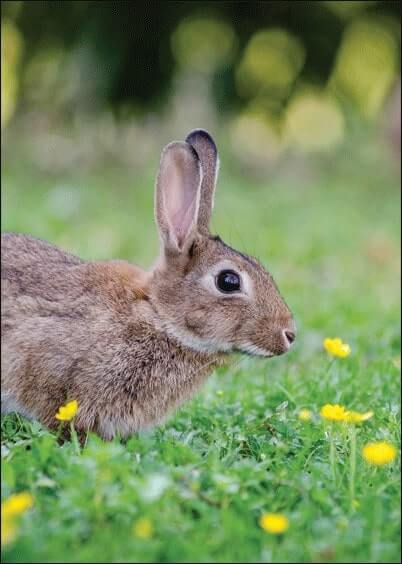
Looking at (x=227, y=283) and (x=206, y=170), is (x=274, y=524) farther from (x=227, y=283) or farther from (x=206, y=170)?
(x=206, y=170)

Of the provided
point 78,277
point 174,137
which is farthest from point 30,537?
point 174,137

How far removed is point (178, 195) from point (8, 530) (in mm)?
2279

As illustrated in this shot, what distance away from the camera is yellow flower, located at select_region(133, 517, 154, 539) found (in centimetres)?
282

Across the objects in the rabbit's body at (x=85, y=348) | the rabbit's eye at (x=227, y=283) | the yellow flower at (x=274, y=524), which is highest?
the rabbit's eye at (x=227, y=283)

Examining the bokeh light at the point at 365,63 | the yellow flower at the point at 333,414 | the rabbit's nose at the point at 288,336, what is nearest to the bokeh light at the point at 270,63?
the bokeh light at the point at 365,63

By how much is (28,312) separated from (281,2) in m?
5.65

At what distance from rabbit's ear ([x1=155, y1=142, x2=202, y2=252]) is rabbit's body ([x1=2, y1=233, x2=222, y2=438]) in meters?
0.29

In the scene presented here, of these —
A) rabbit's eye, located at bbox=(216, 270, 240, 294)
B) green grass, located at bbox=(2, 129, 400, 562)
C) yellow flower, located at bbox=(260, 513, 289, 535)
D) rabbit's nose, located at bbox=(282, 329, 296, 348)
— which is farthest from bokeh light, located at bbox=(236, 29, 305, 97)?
yellow flower, located at bbox=(260, 513, 289, 535)

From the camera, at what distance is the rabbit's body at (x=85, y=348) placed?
4.06m

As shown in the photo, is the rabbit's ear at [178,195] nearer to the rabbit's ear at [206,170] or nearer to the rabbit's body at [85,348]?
the rabbit's ear at [206,170]

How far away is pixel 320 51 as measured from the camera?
9.23 meters

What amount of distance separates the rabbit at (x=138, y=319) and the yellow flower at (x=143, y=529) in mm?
1280

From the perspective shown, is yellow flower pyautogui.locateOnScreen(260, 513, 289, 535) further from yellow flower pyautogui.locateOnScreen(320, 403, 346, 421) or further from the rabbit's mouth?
the rabbit's mouth

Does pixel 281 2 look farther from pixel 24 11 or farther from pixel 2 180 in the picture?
pixel 2 180
